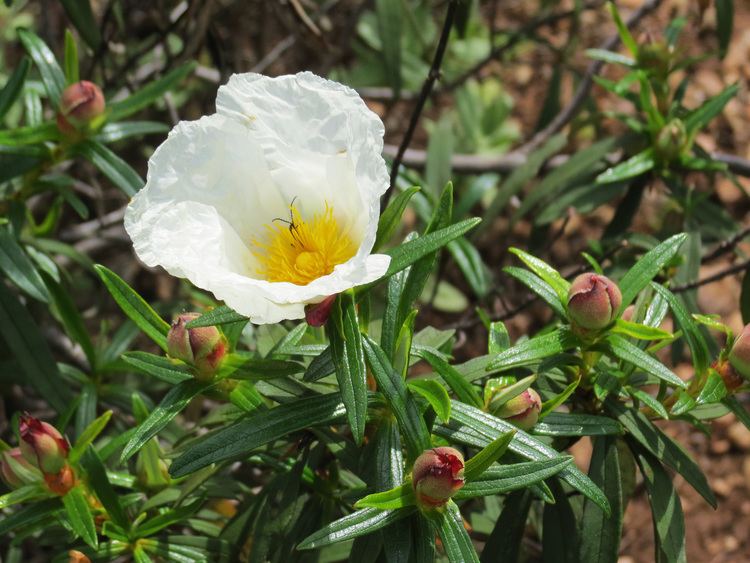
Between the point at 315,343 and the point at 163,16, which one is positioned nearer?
the point at 315,343

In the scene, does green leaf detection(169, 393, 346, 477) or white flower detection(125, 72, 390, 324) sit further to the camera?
green leaf detection(169, 393, 346, 477)

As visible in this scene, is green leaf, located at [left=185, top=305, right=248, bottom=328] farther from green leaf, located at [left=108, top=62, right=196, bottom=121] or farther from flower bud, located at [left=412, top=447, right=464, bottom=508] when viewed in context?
green leaf, located at [left=108, top=62, right=196, bottom=121]

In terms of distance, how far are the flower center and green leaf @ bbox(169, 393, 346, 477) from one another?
21 cm

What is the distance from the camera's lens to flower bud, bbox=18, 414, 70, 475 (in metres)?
1.51

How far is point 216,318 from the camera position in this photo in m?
1.31

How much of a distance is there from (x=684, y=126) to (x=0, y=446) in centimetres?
177

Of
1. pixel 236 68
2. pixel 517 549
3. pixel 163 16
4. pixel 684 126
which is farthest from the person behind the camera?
pixel 236 68

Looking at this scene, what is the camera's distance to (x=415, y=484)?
1323 millimetres

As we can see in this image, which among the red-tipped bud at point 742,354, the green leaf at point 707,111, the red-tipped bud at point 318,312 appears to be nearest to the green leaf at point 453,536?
the red-tipped bud at point 318,312

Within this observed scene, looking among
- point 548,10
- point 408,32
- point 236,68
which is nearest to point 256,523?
point 236,68

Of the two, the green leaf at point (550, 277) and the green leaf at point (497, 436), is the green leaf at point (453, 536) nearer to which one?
the green leaf at point (497, 436)

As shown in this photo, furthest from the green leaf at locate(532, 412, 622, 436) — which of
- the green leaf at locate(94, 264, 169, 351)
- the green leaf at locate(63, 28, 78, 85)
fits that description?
the green leaf at locate(63, 28, 78, 85)

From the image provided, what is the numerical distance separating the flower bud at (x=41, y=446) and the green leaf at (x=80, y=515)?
6 centimetres

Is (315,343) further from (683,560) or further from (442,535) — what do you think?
(683,560)
